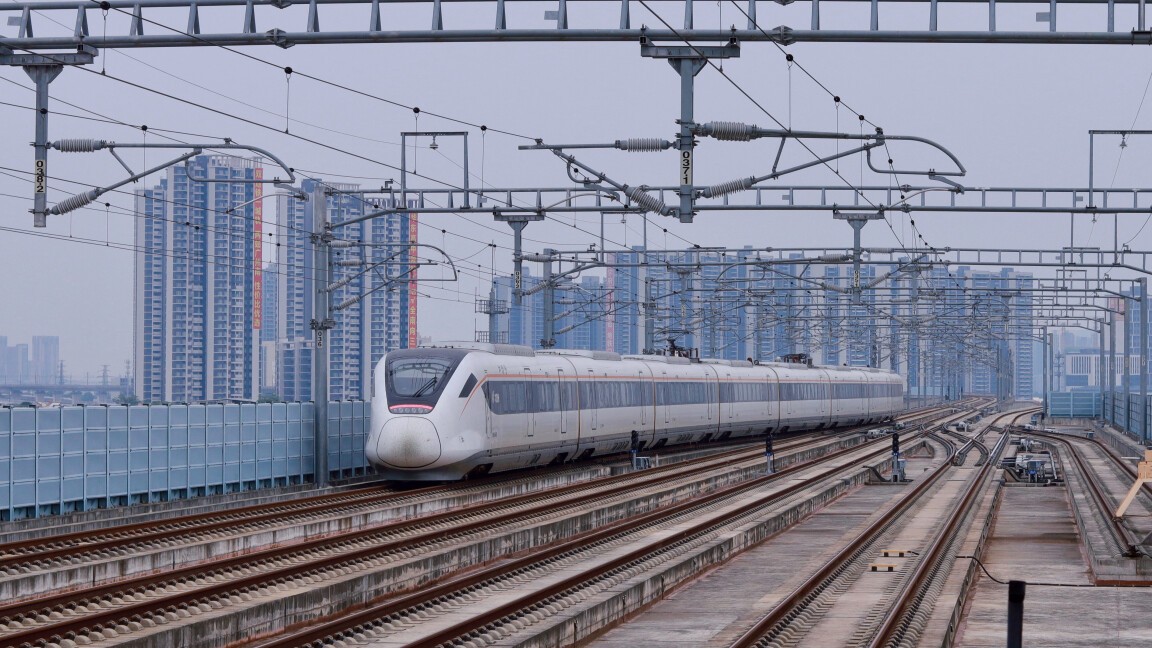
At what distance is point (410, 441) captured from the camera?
3159 cm

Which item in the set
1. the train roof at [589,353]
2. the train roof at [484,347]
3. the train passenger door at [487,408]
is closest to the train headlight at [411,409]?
the train passenger door at [487,408]

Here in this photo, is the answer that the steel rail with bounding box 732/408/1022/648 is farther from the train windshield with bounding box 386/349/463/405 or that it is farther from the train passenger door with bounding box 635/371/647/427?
the train passenger door with bounding box 635/371/647/427

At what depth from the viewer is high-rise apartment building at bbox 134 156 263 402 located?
170 m

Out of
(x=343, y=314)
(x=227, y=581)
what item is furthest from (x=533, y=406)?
(x=343, y=314)

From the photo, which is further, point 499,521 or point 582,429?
point 582,429

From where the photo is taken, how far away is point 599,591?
18.5 meters

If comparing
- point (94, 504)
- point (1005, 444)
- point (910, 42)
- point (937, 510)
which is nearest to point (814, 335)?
point (1005, 444)

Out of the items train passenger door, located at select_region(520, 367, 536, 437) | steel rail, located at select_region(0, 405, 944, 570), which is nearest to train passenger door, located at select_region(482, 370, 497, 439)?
steel rail, located at select_region(0, 405, 944, 570)

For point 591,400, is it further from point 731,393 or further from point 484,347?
point 731,393

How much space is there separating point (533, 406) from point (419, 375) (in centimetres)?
477

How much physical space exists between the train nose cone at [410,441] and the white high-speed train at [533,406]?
2 cm

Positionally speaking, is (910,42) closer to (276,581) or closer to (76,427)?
(276,581)

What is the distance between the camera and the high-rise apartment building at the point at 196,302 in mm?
169750

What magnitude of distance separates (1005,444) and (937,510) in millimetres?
34047
